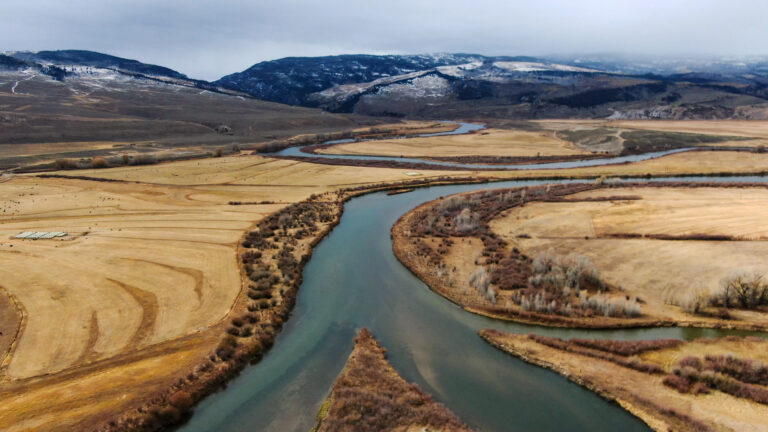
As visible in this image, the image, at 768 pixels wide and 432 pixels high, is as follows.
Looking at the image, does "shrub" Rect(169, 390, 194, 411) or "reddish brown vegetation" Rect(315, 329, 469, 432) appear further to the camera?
"shrub" Rect(169, 390, 194, 411)

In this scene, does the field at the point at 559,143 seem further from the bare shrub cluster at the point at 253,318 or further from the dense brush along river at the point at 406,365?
the dense brush along river at the point at 406,365

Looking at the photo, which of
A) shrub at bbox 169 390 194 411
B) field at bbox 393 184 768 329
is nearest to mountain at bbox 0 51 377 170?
field at bbox 393 184 768 329

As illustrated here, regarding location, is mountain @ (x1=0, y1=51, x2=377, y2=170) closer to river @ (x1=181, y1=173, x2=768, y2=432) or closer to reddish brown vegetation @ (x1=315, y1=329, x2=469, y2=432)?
river @ (x1=181, y1=173, x2=768, y2=432)

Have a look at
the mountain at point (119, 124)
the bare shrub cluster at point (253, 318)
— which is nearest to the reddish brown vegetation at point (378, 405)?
the bare shrub cluster at point (253, 318)

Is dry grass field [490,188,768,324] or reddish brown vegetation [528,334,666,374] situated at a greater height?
dry grass field [490,188,768,324]

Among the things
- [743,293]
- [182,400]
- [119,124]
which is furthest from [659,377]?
[119,124]

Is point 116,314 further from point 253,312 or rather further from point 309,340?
point 309,340
